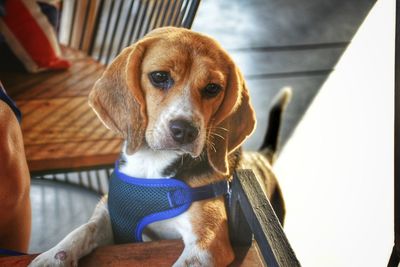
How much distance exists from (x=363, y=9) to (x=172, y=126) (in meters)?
4.05

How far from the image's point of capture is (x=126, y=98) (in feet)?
4.03

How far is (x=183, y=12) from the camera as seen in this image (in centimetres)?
174

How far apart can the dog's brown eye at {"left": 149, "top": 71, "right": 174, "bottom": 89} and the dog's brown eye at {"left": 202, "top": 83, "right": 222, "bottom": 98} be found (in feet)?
0.28

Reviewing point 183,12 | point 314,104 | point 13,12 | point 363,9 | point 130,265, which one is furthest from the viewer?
point 363,9

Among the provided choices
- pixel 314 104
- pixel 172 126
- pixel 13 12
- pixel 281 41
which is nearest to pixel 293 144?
pixel 314 104

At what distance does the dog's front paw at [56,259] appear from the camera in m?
1.11

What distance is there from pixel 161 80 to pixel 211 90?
0.13 meters

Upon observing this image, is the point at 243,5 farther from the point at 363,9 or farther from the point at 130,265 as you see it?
the point at 130,265

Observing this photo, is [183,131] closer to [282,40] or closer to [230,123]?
[230,123]

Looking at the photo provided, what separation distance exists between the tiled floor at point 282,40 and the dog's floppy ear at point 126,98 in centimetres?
138

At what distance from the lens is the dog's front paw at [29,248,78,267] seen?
3.63 feet

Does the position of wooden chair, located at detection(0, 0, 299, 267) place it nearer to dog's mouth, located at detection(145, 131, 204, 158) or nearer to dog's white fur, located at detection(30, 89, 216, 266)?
dog's white fur, located at detection(30, 89, 216, 266)

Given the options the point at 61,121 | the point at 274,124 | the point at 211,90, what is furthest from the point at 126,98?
the point at 274,124

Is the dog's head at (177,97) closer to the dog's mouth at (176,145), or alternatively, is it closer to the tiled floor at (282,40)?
the dog's mouth at (176,145)
